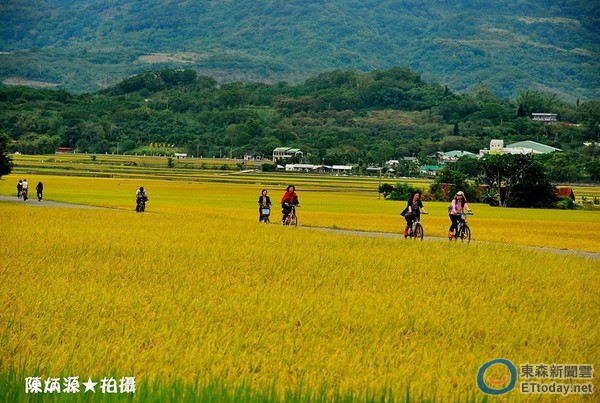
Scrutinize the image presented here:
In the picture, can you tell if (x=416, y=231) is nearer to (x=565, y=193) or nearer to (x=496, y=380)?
(x=496, y=380)

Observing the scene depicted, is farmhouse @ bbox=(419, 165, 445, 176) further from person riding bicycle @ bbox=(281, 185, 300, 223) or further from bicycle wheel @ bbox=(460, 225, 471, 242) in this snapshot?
bicycle wheel @ bbox=(460, 225, 471, 242)

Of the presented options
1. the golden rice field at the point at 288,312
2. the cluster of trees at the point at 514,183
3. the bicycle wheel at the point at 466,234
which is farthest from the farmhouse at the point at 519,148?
the golden rice field at the point at 288,312

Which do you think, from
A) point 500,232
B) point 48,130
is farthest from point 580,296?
point 48,130

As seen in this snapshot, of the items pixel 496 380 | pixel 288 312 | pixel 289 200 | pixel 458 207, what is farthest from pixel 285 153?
pixel 496 380

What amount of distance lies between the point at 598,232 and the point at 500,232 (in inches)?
246

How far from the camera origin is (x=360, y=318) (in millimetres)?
11539

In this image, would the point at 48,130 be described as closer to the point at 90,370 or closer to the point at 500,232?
the point at 500,232

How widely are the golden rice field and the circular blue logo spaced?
0.11 meters

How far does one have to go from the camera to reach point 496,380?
8477 millimetres

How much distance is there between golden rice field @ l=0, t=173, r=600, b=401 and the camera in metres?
8.51

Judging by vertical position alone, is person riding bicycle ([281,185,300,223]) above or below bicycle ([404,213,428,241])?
above

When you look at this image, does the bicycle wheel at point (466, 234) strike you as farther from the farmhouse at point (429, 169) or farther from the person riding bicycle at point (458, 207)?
the farmhouse at point (429, 169)

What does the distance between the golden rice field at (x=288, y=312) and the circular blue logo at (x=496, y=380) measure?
0.37ft

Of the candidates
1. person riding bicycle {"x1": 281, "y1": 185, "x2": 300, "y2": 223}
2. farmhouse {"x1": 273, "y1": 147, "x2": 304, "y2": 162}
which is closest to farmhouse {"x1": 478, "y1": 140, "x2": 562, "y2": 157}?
farmhouse {"x1": 273, "y1": 147, "x2": 304, "y2": 162}
